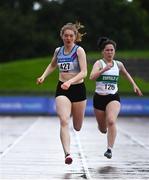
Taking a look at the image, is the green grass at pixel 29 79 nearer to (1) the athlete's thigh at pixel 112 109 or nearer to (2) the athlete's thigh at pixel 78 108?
(1) the athlete's thigh at pixel 112 109

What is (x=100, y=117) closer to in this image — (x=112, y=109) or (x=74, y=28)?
(x=112, y=109)

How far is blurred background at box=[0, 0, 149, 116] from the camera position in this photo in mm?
54750

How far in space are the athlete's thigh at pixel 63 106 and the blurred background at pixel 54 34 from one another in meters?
31.7

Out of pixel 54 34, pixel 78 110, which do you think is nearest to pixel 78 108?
pixel 78 110

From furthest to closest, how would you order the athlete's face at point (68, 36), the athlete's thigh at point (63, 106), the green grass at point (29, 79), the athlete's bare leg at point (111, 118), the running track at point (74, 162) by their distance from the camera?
the green grass at point (29, 79) < the athlete's bare leg at point (111, 118) < the athlete's face at point (68, 36) < the athlete's thigh at point (63, 106) < the running track at point (74, 162)

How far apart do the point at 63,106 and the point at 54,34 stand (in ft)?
264

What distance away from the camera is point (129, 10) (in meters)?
96.8

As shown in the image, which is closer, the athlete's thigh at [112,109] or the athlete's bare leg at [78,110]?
the athlete's bare leg at [78,110]

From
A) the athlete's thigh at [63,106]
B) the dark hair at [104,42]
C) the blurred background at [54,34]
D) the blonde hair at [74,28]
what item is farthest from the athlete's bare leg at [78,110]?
the blurred background at [54,34]

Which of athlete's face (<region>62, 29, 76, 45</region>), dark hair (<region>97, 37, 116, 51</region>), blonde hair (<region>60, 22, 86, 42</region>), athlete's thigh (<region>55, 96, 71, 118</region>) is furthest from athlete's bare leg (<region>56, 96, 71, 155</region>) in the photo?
dark hair (<region>97, 37, 116, 51</region>)

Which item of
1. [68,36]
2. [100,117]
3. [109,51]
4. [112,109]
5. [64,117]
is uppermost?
[68,36]

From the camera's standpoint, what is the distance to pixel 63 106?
1067 cm

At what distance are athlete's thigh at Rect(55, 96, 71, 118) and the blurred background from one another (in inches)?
1248

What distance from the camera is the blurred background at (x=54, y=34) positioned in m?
54.8
